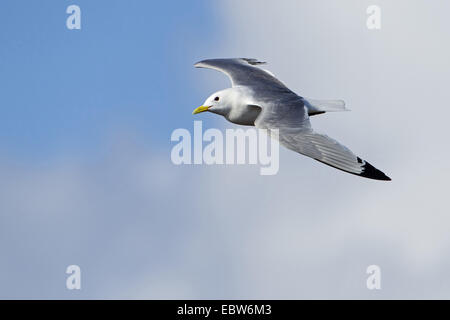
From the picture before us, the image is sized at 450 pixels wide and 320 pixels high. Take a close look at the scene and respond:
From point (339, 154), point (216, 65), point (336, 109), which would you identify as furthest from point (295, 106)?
point (216, 65)

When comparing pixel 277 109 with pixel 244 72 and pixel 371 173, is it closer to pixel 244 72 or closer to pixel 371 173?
pixel 371 173

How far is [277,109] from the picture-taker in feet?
20.7

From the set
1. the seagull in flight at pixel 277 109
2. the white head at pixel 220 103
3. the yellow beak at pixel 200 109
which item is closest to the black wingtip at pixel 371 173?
the seagull in flight at pixel 277 109

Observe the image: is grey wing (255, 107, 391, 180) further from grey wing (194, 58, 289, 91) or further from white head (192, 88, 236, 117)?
grey wing (194, 58, 289, 91)

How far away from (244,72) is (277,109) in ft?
4.46

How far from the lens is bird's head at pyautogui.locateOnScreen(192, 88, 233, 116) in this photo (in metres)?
6.78

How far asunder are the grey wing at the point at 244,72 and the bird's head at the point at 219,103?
0.39 m

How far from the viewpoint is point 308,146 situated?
5.67 m

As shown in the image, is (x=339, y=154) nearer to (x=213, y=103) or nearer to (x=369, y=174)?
(x=369, y=174)

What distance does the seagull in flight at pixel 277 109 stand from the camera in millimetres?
5523

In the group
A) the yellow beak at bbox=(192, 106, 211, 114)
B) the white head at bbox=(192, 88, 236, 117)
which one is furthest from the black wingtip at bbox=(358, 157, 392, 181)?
the yellow beak at bbox=(192, 106, 211, 114)

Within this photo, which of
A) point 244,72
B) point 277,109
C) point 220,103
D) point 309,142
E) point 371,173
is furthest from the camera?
point 244,72

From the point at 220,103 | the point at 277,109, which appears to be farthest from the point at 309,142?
the point at 220,103
